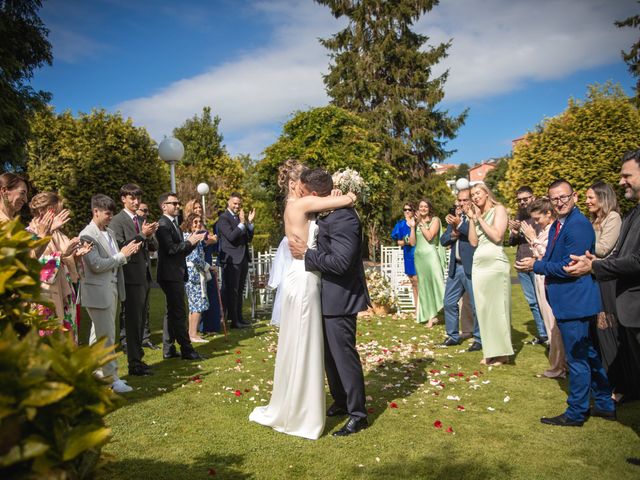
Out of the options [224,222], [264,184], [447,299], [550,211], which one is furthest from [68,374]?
[264,184]

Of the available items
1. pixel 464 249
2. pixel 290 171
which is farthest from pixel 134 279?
pixel 464 249

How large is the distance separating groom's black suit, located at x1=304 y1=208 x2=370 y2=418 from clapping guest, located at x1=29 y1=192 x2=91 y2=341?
8.76 ft

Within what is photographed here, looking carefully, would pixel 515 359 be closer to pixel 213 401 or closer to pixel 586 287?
pixel 586 287

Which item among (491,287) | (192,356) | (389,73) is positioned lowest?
(192,356)

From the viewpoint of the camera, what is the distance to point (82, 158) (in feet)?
81.0

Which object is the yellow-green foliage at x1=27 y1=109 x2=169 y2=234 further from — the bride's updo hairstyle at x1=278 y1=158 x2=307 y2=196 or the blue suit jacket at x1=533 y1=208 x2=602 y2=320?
the blue suit jacket at x1=533 y1=208 x2=602 y2=320

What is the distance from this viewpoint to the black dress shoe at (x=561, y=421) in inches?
186

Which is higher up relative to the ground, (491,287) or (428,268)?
(428,268)

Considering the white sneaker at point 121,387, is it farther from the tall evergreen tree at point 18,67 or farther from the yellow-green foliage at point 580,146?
the yellow-green foliage at point 580,146

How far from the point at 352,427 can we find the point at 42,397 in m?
3.53

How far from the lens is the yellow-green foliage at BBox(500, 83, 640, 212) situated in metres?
17.5

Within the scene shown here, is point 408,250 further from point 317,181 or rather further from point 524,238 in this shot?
point 317,181

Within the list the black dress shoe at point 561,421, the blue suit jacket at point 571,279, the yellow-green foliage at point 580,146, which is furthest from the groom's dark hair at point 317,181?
the yellow-green foliage at point 580,146

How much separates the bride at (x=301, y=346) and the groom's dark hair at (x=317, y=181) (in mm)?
104
